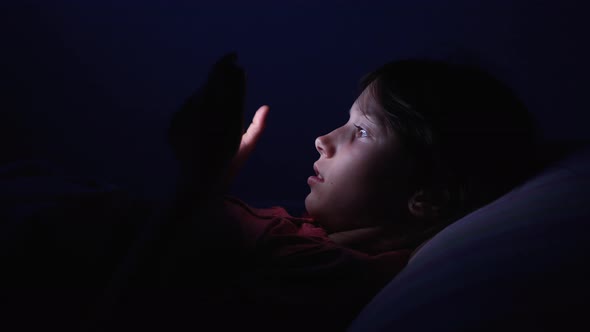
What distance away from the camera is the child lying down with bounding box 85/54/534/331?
1.80ft

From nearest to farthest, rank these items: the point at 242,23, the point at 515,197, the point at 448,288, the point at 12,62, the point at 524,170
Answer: the point at 448,288 → the point at 515,197 → the point at 524,170 → the point at 242,23 → the point at 12,62

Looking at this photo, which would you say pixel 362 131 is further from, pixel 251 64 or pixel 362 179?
pixel 251 64

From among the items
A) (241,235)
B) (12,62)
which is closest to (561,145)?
(241,235)

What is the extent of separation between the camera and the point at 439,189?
2.25 ft

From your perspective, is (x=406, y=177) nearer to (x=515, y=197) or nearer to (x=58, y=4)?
(x=515, y=197)

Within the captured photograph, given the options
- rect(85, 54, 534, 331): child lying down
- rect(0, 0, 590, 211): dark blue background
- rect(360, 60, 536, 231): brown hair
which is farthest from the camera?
rect(0, 0, 590, 211): dark blue background

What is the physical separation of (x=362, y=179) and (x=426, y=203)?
116 mm

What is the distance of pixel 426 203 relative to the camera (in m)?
0.69

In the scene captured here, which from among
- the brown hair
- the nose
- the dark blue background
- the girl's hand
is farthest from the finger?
the dark blue background

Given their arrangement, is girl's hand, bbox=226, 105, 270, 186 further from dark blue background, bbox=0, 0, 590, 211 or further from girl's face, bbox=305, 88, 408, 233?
dark blue background, bbox=0, 0, 590, 211

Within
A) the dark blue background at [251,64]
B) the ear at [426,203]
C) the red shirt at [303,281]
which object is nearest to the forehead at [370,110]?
the ear at [426,203]

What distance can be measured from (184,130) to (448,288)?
1.25ft

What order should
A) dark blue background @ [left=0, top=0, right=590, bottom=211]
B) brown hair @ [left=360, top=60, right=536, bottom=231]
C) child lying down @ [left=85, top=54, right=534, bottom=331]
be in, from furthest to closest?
dark blue background @ [left=0, top=0, right=590, bottom=211] → brown hair @ [left=360, top=60, right=536, bottom=231] → child lying down @ [left=85, top=54, right=534, bottom=331]

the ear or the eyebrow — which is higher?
the eyebrow
